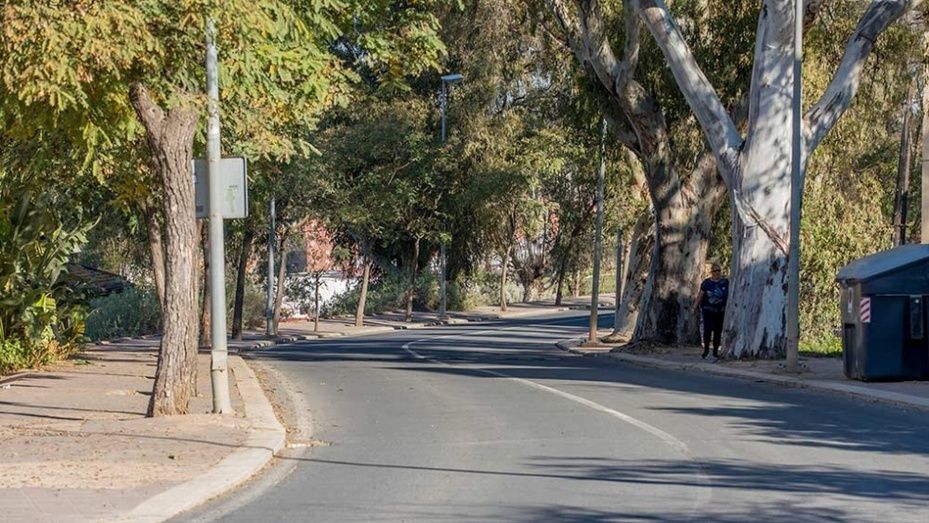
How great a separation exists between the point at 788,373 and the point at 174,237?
1104cm

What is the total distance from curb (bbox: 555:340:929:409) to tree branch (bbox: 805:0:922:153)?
4.67m

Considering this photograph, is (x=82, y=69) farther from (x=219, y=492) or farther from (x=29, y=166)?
(x=29, y=166)

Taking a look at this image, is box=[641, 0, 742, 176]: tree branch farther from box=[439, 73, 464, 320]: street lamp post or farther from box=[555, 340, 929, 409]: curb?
box=[439, 73, 464, 320]: street lamp post

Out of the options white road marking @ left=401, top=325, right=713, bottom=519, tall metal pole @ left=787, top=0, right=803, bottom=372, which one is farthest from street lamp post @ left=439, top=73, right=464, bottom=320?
tall metal pole @ left=787, top=0, right=803, bottom=372

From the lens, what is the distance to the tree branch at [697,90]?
25.3 meters

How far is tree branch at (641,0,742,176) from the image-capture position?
2533 cm

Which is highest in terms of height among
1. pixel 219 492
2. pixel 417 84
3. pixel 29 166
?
pixel 417 84

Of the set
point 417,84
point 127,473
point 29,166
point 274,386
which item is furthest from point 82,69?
point 417,84

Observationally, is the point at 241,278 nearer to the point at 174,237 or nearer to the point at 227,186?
the point at 227,186

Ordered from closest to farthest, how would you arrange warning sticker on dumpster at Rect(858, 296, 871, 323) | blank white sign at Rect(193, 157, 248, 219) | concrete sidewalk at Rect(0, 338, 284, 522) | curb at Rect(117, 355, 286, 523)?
1. curb at Rect(117, 355, 286, 523)
2. concrete sidewalk at Rect(0, 338, 284, 522)
3. blank white sign at Rect(193, 157, 248, 219)
4. warning sticker on dumpster at Rect(858, 296, 871, 323)

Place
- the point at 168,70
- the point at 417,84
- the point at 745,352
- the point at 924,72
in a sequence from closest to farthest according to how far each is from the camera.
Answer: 1. the point at 168,70
2. the point at 745,352
3. the point at 924,72
4. the point at 417,84

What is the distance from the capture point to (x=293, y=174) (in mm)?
39625

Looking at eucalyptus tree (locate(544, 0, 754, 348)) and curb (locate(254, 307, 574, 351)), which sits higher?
eucalyptus tree (locate(544, 0, 754, 348))

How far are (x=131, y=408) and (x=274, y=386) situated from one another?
15.4 ft
